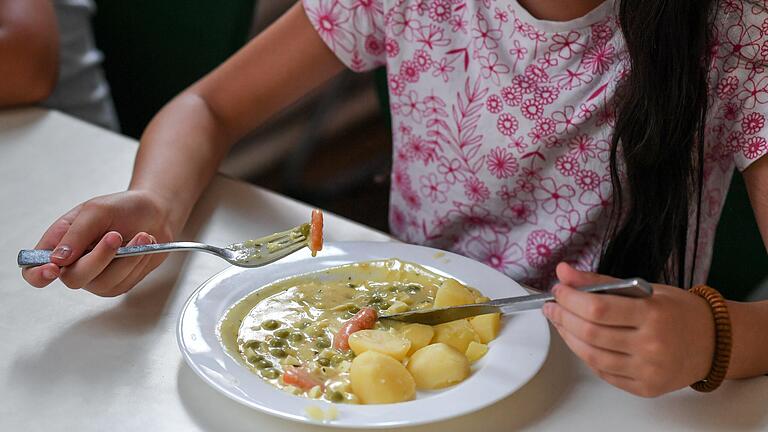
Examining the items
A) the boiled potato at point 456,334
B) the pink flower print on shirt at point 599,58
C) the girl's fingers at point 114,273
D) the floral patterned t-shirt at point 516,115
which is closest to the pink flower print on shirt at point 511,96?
the floral patterned t-shirt at point 516,115

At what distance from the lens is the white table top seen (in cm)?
88

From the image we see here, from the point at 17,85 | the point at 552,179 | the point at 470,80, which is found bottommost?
the point at 17,85

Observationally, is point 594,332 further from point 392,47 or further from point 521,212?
point 392,47

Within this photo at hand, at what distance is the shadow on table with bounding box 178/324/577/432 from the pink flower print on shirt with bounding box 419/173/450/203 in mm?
507

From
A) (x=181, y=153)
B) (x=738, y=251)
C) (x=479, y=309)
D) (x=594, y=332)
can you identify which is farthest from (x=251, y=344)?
(x=738, y=251)

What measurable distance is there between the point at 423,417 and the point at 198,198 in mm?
611

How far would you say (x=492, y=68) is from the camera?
1300 mm

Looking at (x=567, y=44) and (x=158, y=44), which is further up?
(x=567, y=44)

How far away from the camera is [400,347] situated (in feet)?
2.97

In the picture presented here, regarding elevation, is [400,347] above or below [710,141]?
below

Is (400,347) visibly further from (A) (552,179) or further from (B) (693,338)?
(A) (552,179)

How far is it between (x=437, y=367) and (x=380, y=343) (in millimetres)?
65

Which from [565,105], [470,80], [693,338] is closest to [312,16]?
[470,80]

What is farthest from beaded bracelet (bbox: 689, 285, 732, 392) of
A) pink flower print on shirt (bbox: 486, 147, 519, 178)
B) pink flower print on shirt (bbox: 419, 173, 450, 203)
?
pink flower print on shirt (bbox: 419, 173, 450, 203)
